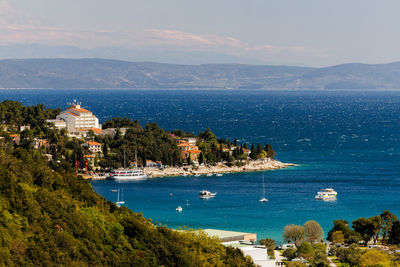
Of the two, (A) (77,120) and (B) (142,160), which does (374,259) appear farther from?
(A) (77,120)

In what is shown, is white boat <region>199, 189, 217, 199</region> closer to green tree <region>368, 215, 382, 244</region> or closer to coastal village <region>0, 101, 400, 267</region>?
coastal village <region>0, 101, 400, 267</region>

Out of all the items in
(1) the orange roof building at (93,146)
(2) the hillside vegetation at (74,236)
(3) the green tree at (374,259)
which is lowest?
(3) the green tree at (374,259)

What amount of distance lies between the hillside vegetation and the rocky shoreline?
4214cm

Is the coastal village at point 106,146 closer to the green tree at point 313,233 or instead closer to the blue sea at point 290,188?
the blue sea at point 290,188

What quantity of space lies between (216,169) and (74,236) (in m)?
51.3

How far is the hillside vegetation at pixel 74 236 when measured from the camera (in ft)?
72.5

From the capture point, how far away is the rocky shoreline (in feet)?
240

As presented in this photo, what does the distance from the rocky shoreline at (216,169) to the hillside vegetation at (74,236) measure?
42.1 meters

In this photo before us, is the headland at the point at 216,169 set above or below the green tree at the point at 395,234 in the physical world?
below

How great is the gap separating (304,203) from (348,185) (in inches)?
405

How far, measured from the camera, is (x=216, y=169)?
7531 cm

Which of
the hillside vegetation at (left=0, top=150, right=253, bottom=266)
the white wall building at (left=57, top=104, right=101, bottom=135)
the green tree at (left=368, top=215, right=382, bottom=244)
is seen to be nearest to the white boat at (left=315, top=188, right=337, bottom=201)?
the green tree at (left=368, top=215, right=382, bottom=244)

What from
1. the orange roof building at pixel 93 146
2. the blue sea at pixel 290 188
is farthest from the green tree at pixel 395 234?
the orange roof building at pixel 93 146

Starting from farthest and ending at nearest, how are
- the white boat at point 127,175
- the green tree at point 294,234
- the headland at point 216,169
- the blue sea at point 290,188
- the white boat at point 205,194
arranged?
the headland at point 216,169 → the white boat at point 127,175 → the white boat at point 205,194 → the blue sea at point 290,188 → the green tree at point 294,234
